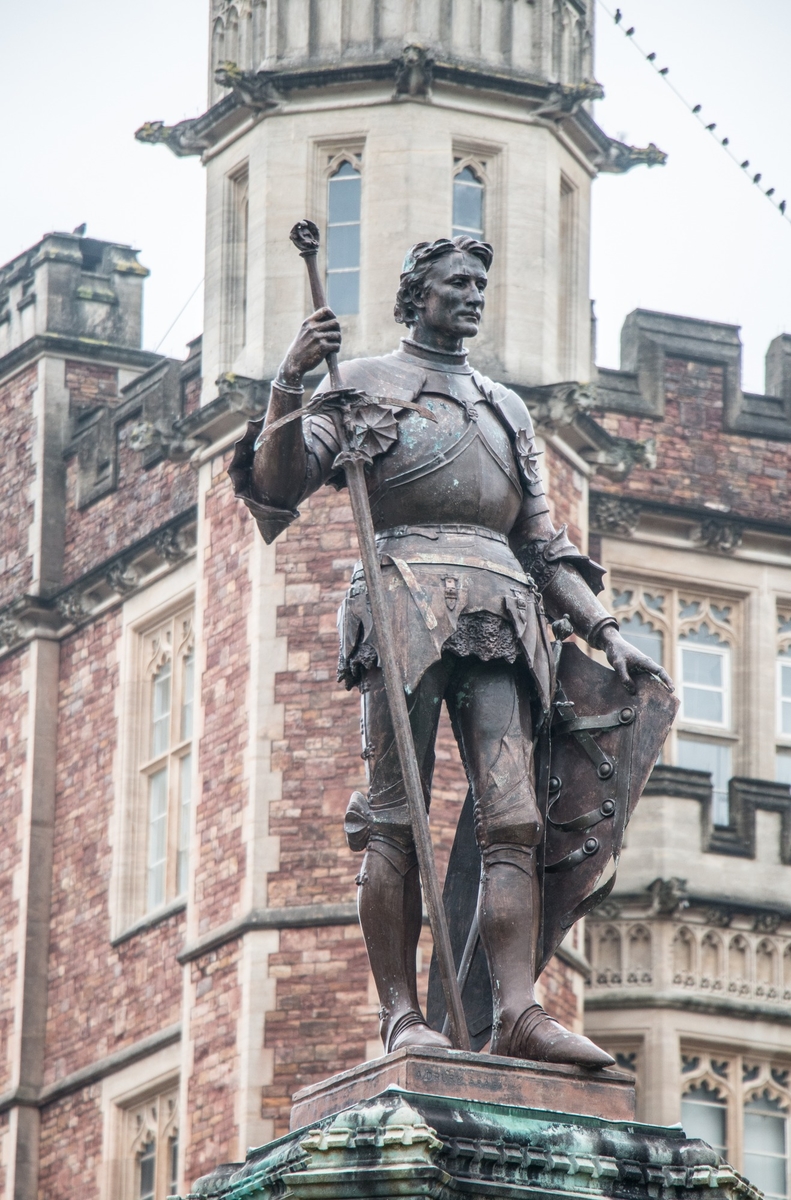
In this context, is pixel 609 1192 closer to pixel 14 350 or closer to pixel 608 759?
pixel 608 759

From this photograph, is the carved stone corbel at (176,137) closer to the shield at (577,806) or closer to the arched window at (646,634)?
the arched window at (646,634)

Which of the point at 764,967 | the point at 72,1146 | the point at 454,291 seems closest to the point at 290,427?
the point at 454,291

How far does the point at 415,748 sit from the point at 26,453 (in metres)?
18.0

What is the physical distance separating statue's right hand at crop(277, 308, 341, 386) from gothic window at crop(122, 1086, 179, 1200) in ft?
46.7

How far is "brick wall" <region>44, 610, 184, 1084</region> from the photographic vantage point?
24.4 m

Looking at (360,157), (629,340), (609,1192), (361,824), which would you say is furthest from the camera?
(629,340)

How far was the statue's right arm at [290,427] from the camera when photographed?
384 inches

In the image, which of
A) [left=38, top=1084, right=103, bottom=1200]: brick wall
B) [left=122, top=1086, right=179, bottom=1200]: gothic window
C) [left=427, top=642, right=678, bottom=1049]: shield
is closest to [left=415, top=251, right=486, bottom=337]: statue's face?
[left=427, top=642, right=678, bottom=1049]: shield

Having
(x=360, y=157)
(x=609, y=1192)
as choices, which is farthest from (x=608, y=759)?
(x=360, y=157)

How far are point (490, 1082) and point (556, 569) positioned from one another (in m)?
1.79

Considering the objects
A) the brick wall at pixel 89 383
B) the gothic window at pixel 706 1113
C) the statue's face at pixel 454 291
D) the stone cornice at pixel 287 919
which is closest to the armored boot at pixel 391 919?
the statue's face at pixel 454 291

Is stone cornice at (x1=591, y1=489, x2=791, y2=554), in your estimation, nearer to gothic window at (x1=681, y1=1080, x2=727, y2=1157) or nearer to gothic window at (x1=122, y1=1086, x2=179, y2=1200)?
gothic window at (x1=681, y1=1080, x2=727, y2=1157)

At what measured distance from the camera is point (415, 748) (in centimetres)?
986

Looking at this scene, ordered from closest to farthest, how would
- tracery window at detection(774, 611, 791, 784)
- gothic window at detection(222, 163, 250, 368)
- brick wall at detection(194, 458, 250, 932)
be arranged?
brick wall at detection(194, 458, 250, 932), gothic window at detection(222, 163, 250, 368), tracery window at detection(774, 611, 791, 784)
